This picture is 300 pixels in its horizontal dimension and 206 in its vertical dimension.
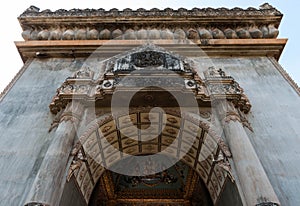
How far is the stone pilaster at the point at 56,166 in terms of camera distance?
4902 mm

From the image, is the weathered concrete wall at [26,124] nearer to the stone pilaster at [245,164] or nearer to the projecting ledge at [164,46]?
the projecting ledge at [164,46]

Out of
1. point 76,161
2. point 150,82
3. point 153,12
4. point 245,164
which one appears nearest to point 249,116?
point 245,164

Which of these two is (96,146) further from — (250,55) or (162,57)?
(250,55)

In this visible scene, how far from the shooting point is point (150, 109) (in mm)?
→ 7262

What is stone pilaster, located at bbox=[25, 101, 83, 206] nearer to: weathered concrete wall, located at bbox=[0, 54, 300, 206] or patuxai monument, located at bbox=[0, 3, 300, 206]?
patuxai monument, located at bbox=[0, 3, 300, 206]

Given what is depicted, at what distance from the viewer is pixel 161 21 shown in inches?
404

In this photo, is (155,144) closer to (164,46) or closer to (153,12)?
(164,46)

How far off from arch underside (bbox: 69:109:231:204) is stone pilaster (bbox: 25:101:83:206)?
0.34 metres

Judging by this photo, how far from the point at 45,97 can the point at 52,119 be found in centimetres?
101

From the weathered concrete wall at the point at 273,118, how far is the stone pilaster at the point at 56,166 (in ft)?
14.2

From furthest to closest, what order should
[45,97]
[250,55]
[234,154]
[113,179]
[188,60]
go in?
[113,179] → [250,55] → [188,60] → [45,97] → [234,154]

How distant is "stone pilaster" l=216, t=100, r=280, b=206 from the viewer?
4.89 meters

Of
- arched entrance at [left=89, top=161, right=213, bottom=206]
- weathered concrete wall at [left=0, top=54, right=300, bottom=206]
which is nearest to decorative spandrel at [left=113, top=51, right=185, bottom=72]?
weathered concrete wall at [left=0, top=54, right=300, bottom=206]

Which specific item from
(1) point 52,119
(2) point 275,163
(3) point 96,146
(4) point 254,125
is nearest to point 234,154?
(2) point 275,163
